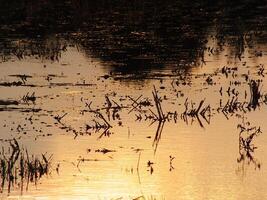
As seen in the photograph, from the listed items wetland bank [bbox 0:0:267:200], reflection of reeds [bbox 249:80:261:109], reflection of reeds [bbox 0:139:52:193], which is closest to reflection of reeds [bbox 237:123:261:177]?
wetland bank [bbox 0:0:267:200]

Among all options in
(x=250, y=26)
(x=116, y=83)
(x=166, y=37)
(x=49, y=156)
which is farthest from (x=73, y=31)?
(x=49, y=156)

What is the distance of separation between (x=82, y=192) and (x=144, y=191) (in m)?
0.67

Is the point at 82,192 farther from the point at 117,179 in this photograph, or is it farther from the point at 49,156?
the point at 49,156

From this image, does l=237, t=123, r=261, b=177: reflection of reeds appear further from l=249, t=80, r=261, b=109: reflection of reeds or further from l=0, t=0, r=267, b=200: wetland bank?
l=249, t=80, r=261, b=109: reflection of reeds

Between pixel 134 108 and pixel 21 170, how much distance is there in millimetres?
4731

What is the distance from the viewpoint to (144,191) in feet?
39.2

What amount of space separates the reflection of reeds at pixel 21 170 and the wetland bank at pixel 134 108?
0.06 feet

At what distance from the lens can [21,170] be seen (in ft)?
41.9

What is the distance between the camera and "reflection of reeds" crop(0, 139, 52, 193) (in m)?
12.5

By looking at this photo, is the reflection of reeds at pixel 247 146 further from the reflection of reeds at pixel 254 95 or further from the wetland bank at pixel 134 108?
the reflection of reeds at pixel 254 95

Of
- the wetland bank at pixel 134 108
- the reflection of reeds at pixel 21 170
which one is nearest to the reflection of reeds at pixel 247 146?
the wetland bank at pixel 134 108

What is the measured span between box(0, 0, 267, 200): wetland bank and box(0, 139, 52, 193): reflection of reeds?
18mm

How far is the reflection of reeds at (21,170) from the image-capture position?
12469 mm

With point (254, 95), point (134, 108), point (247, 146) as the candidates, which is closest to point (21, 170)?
point (247, 146)
